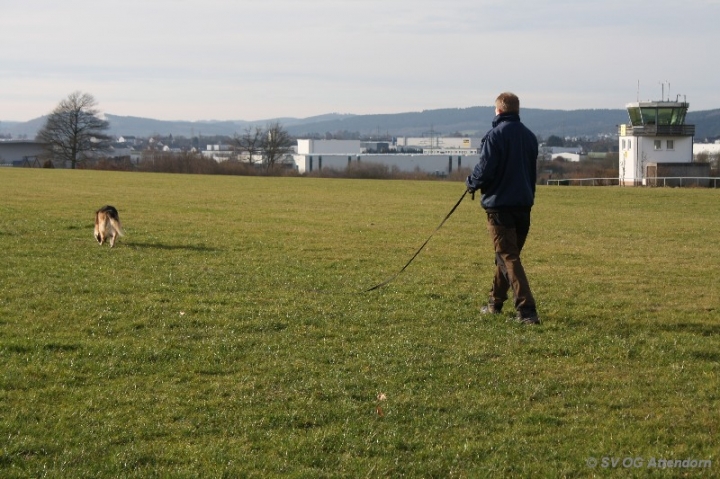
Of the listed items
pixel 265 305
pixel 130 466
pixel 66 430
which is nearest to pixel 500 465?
pixel 130 466

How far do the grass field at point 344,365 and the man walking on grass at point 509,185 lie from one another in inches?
17.8

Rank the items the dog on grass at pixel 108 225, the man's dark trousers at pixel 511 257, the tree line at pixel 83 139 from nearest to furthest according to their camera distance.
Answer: the man's dark trousers at pixel 511 257 → the dog on grass at pixel 108 225 → the tree line at pixel 83 139

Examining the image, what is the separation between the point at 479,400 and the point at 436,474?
155 centimetres

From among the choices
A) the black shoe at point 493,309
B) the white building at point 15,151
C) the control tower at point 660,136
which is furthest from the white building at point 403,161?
the black shoe at point 493,309

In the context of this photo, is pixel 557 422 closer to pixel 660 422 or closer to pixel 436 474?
pixel 660 422

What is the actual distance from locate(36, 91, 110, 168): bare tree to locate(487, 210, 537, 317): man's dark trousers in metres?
96.8

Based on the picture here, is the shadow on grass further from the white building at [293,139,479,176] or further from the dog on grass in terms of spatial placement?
the white building at [293,139,479,176]

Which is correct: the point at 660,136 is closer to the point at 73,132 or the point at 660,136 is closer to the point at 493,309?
the point at 73,132

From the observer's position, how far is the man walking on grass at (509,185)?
34.2ft

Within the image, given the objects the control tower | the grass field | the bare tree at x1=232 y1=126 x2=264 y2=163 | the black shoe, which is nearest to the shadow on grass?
the grass field

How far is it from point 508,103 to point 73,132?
10422cm

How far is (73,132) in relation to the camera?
108188 millimetres

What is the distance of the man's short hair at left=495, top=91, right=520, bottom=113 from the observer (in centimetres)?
1054

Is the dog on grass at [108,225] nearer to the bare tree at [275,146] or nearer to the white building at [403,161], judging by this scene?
the bare tree at [275,146]
